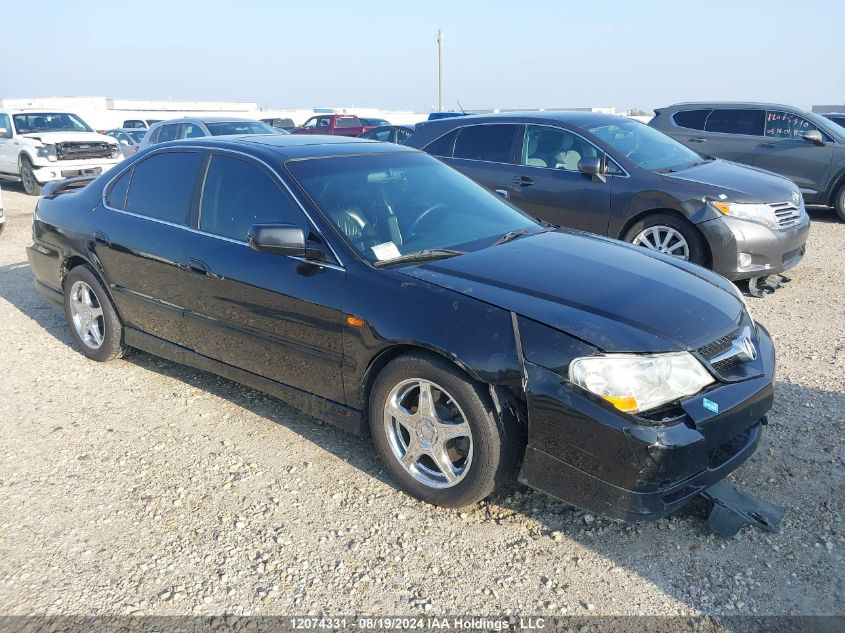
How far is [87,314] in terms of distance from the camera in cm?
504

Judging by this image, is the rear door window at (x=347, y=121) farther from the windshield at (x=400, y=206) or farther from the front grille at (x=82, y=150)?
the windshield at (x=400, y=206)

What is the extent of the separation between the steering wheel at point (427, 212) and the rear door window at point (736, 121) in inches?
340

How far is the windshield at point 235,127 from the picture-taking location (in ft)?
42.4

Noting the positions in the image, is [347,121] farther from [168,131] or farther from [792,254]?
[792,254]

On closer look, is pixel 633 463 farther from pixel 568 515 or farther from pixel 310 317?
pixel 310 317

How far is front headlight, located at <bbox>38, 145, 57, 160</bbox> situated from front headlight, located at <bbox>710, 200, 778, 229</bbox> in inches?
509

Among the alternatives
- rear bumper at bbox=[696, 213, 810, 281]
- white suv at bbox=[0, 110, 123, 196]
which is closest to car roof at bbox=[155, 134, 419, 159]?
rear bumper at bbox=[696, 213, 810, 281]

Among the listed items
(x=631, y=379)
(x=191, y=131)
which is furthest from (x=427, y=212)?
(x=191, y=131)

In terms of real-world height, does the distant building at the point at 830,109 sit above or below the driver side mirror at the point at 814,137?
below

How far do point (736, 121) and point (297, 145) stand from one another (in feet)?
29.6

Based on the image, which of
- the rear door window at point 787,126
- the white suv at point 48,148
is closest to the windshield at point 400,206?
the rear door window at point 787,126

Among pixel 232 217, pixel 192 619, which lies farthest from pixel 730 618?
pixel 232 217

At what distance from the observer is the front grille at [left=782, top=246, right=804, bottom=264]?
638 centimetres

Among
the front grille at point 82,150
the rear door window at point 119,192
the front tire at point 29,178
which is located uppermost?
the rear door window at point 119,192
